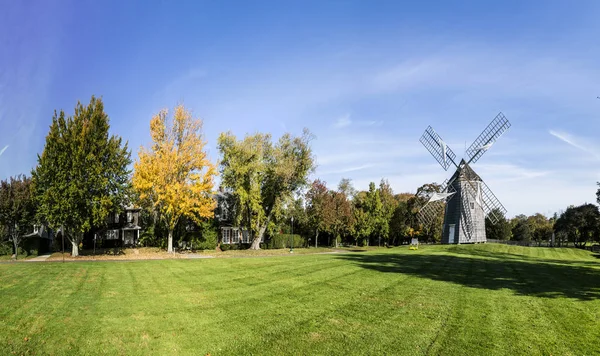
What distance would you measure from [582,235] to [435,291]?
262ft

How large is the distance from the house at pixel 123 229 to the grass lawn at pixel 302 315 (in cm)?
3127

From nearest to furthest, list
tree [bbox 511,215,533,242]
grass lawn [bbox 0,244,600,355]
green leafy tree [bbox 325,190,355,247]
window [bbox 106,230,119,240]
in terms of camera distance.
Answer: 1. grass lawn [bbox 0,244,600,355]
2. window [bbox 106,230,119,240]
3. green leafy tree [bbox 325,190,355,247]
4. tree [bbox 511,215,533,242]

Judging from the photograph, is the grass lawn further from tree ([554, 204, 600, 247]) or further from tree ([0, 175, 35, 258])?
tree ([554, 204, 600, 247])

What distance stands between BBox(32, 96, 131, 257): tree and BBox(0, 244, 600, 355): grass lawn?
1361 cm

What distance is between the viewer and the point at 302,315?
9750mm

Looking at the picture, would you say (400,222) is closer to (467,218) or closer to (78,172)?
(467,218)

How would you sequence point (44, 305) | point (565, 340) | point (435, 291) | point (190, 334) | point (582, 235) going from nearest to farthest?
1. point (565, 340)
2. point (190, 334)
3. point (44, 305)
4. point (435, 291)
5. point (582, 235)

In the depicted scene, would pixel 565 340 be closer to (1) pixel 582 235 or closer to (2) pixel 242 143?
(2) pixel 242 143

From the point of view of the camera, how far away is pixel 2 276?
16.5 meters

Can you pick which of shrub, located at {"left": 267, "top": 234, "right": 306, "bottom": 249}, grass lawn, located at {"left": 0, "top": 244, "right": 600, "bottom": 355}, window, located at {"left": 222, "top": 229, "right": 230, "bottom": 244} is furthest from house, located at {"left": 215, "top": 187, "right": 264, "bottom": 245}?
grass lawn, located at {"left": 0, "top": 244, "right": 600, "bottom": 355}

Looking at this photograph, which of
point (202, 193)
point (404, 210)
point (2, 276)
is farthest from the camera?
point (404, 210)

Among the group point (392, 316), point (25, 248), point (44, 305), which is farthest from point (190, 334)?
point (25, 248)

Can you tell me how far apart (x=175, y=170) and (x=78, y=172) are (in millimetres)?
7817

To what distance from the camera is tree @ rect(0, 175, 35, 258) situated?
2895cm
